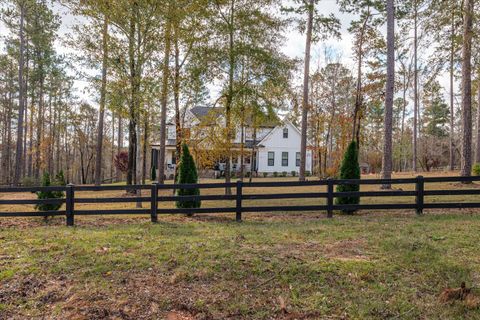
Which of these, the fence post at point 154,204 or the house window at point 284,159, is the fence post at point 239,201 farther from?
the house window at point 284,159

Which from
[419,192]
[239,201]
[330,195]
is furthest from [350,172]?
[239,201]

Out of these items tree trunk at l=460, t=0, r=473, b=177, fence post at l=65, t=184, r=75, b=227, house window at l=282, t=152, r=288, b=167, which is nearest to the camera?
fence post at l=65, t=184, r=75, b=227

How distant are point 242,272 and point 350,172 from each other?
19.3 ft

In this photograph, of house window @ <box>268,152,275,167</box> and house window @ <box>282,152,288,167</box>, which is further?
house window @ <box>282,152,288,167</box>

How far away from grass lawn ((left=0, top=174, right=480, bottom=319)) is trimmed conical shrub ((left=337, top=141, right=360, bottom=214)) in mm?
1950

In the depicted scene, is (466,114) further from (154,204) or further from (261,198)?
(154,204)

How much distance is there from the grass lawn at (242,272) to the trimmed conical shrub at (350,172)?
195 cm

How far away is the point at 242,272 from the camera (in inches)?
192

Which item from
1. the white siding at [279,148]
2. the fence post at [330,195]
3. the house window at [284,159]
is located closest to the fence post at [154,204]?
the fence post at [330,195]

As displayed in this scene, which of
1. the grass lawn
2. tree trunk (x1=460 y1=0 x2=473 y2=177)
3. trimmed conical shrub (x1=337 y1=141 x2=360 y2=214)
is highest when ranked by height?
tree trunk (x1=460 y1=0 x2=473 y2=177)

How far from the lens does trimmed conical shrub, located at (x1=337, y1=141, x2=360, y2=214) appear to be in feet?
30.6

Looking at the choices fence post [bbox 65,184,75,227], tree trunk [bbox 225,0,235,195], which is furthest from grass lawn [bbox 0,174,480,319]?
tree trunk [bbox 225,0,235,195]

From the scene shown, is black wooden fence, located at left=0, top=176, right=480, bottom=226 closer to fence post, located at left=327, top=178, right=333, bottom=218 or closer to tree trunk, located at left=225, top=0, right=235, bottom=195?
fence post, located at left=327, top=178, right=333, bottom=218

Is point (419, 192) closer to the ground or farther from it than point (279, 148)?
closer to the ground
